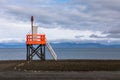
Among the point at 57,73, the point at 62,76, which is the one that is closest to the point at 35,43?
the point at 57,73

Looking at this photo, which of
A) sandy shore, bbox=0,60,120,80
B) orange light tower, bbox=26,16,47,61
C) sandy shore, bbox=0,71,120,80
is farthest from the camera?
orange light tower, bbox=26,16,47,61

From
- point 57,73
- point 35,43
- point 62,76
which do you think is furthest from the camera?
point 35,43

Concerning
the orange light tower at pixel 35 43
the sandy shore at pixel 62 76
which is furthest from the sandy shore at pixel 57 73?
the orange light tower at pixel 35 43

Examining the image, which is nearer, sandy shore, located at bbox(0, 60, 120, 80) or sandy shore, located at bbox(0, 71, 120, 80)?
sandy shore, located at bbox(0, 71, 120, 80)

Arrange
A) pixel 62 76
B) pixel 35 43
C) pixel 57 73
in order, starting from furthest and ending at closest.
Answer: pixel 35 43
pixel 57 73
pixel 62 76

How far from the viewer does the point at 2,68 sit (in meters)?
37.5

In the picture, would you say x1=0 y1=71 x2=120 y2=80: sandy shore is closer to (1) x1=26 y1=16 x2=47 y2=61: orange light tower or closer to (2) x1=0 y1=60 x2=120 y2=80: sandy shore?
(2) x1=0 y1=60 x2=120 y2=80: sandy shore

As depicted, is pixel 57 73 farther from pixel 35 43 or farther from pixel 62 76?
pixel 35 43

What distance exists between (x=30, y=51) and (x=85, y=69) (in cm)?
1559

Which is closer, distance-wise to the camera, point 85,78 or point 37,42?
point 85,78

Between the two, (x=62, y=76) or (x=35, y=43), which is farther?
(x=35, y=43)

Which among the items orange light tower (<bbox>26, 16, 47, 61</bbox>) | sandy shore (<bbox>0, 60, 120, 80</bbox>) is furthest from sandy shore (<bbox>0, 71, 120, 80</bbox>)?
orange light tower (<bbox>26, 16, 47, 61</bbox>)

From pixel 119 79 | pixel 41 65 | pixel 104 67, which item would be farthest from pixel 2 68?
pixel 119 79

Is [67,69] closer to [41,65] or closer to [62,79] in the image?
[41,65]
